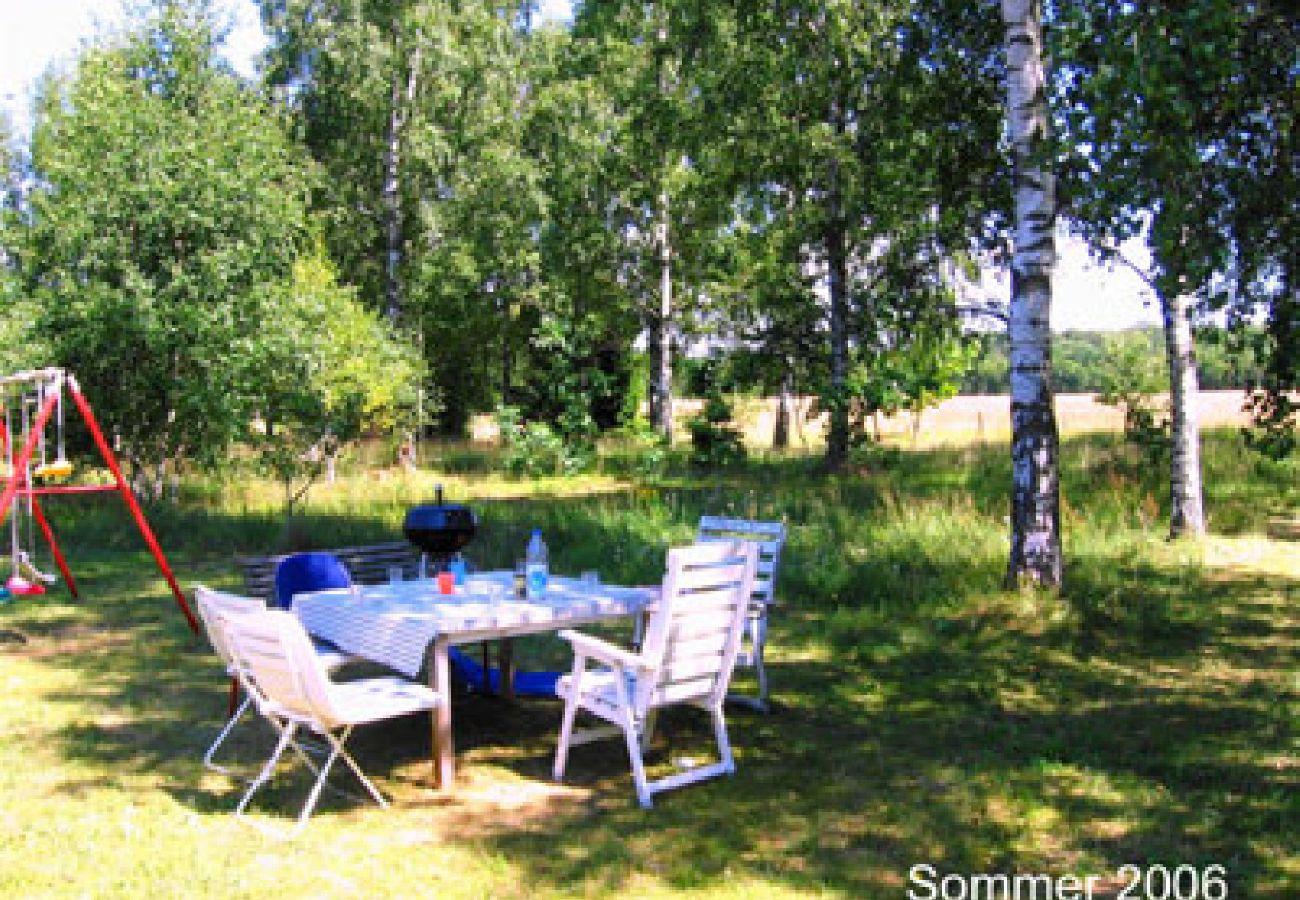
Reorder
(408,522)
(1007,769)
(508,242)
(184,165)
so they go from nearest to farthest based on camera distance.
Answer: (1007,769) → (408,522) → (184,165) → (508,242)

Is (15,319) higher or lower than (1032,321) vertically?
higher

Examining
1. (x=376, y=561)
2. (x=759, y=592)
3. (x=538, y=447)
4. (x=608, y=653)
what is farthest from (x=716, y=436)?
(x=608, y=653)

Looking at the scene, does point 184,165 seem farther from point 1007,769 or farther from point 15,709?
point 1007,769

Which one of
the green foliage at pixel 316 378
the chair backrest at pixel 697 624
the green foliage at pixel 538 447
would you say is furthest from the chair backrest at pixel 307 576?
the green foliage at pixel 538 447

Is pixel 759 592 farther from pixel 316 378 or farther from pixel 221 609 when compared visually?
pixel 316 378

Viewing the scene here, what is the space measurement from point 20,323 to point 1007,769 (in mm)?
13674

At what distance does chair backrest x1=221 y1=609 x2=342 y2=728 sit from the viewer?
3840 mm

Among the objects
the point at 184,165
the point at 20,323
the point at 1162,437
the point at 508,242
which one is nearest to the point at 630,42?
the point at 508,242

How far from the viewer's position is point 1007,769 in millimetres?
4574

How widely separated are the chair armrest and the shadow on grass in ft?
1.87

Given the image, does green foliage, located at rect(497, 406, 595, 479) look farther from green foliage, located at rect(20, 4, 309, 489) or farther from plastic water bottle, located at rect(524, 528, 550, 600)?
plastic water bottle, located at rect(524, 528, 550, 600)

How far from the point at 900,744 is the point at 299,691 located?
2.75m

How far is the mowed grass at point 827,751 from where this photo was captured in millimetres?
3662

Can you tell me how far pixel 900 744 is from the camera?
498cm
